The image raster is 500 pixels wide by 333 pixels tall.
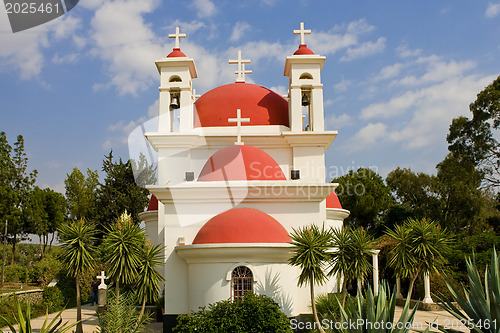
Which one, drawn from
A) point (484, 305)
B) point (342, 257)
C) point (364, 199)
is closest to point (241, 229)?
point (342, 257)

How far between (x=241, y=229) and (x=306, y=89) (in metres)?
8.16

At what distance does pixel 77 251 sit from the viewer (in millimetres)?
13984

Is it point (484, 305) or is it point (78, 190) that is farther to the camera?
point (78, 190)

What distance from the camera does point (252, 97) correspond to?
19.2 metres

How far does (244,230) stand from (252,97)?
7.79 metres

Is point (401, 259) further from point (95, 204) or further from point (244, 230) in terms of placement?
point (95, 204)

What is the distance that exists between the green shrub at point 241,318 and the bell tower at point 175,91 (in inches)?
336

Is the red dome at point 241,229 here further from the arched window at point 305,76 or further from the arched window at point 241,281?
the arched window at point 305,76

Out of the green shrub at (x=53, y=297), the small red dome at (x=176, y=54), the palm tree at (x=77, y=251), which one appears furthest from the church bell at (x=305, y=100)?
the green shrub at (x=53, y=297)

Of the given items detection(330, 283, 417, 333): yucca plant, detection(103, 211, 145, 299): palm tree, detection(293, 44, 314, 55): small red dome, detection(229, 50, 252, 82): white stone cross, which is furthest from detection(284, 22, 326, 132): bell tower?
detection(330, 283, 417, 333): yucca plant

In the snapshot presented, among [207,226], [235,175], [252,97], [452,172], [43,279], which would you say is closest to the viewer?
[207,226]

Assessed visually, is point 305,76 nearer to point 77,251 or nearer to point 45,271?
point 77,251

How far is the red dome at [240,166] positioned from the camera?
15320mm

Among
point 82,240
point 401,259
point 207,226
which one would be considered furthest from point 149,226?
point 401,259
